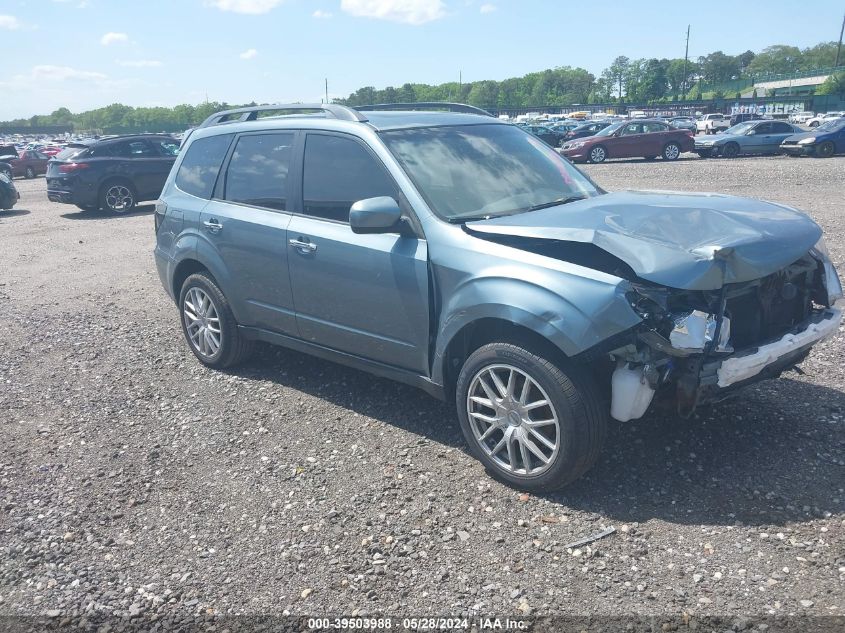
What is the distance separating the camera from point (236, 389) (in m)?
5.48

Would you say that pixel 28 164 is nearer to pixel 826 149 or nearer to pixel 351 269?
pixel 826 149

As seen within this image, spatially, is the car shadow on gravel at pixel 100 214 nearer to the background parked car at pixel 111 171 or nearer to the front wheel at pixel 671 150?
the background parked car at pixel 111 171

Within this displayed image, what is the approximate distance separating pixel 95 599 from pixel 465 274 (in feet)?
7.79

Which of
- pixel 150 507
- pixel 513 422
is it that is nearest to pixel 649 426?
pixel 513 422

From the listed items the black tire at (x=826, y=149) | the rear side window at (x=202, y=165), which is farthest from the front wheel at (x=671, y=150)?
the rear side window at (x=202, y=165)

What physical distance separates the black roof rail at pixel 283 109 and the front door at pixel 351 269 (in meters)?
0.21

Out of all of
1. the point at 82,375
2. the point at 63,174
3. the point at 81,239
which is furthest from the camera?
the point at 63,174

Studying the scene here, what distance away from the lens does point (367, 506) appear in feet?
12.4

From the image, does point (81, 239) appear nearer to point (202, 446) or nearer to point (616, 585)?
point (202, 446)

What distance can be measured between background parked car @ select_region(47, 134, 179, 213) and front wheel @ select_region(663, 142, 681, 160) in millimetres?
17740

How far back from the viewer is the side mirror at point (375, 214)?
4.00m

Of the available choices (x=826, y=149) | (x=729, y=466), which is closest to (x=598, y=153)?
(x=826, y=149)

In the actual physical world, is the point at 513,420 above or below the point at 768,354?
below

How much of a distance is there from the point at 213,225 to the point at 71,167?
1312 centimetres
